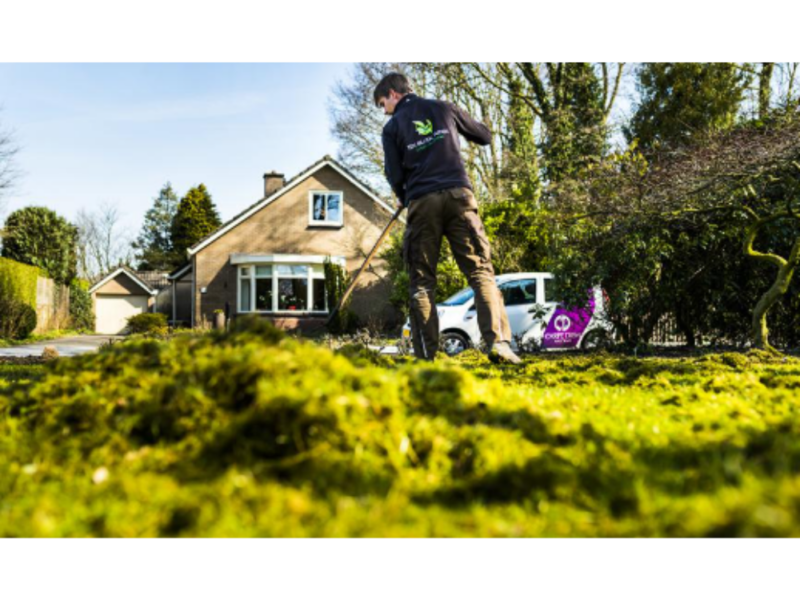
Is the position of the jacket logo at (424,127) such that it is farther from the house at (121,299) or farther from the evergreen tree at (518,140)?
the house at (121,299)

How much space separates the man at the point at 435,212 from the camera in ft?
16.8

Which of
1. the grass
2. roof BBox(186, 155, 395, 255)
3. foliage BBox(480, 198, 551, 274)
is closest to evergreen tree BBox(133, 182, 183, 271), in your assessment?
the grass

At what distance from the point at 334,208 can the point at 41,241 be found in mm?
15141

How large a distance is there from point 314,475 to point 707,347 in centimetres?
797

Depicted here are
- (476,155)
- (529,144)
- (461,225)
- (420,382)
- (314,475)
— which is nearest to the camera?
(314,475)

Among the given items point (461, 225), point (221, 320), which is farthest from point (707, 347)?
point (221, 320)

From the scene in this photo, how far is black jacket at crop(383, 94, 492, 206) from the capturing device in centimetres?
513

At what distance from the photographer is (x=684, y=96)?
21219 mm

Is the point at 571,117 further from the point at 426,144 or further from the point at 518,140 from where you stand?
the point at 426,144

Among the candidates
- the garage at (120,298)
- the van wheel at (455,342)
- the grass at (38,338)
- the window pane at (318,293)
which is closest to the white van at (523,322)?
the van wheel at (455,342)

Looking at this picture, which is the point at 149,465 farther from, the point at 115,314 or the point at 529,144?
the point at 115,314

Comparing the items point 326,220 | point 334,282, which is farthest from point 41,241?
point 334,282

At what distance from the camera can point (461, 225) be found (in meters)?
5.16

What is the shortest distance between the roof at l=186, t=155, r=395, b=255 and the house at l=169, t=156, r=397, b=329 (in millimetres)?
37
